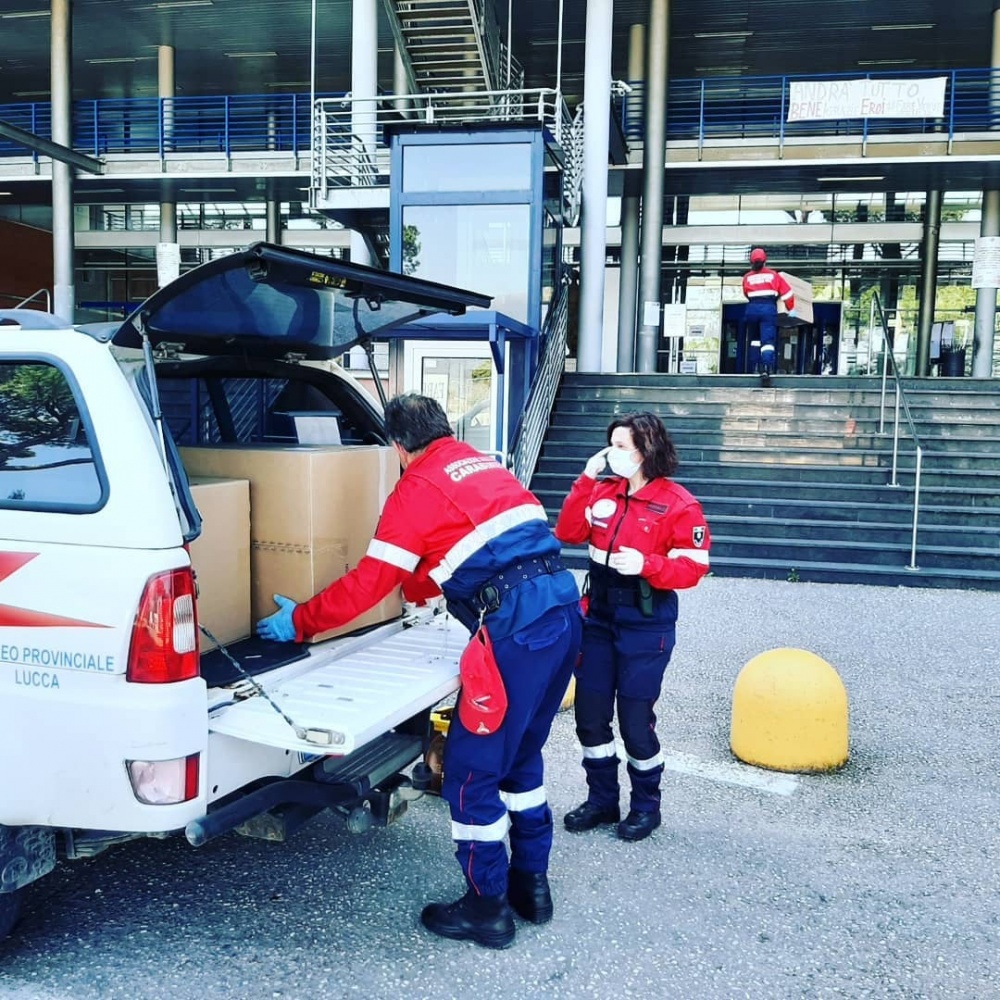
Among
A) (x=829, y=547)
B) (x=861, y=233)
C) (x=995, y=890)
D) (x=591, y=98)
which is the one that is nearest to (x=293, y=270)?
(x=995, y=890)

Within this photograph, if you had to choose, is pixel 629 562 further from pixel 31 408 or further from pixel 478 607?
pixel 31 408

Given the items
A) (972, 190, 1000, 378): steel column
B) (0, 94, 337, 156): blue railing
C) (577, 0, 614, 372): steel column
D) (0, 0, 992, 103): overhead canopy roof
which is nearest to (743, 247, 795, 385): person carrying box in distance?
(577, 0, 614, 372): steel column

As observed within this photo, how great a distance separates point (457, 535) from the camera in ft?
10.0

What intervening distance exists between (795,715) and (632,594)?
1426mm

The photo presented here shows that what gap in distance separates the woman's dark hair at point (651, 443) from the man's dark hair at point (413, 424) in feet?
2.76

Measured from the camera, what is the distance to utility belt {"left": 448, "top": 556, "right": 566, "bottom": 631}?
3.01 m

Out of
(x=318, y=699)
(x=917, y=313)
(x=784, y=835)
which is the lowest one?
(x=784, y=835)

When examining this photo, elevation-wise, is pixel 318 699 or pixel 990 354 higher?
pixel 990 354

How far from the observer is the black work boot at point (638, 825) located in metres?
3.88

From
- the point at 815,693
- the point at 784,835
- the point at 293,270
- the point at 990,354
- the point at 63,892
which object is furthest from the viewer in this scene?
the point at 990,354

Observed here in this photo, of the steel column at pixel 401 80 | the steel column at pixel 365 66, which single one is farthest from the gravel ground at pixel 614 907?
the steel column at pixel 401 80

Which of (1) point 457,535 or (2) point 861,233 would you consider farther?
(2) point 861,233

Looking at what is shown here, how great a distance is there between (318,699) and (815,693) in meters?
2.68

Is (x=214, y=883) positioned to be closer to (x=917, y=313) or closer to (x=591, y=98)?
(x=591, y=98)
